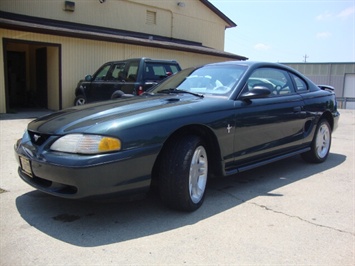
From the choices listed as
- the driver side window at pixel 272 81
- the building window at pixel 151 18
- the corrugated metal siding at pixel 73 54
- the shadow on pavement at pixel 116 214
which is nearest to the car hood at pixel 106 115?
the shadow on pavement at pixel 116 214

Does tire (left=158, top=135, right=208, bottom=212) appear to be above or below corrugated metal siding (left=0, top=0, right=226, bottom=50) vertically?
below

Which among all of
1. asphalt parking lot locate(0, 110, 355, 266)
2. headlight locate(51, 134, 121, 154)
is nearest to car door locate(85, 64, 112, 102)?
asphalt parking lot locate(0, 110, 355, 266)

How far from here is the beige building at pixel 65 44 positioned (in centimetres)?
1177

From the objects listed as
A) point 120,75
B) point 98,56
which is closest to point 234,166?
point 120,75

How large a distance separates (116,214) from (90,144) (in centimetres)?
86

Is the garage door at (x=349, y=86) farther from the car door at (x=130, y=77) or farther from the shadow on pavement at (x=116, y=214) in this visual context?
the shadow on pavement at (x=116, y=214)

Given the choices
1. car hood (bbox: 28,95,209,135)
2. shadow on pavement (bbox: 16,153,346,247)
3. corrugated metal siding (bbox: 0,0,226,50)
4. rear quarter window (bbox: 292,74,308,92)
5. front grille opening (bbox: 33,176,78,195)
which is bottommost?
shadow on pavement (bbox: 16,153,346,247)

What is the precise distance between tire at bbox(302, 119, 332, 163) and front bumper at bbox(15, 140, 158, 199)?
329 centimetres

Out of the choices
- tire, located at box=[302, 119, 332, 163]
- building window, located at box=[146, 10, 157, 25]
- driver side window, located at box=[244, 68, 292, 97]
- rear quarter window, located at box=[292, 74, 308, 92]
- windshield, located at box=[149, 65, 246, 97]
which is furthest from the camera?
building window, located at box=[146, 10, 157, 25]

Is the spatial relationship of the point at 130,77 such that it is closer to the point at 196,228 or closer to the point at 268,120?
the point at 268,120

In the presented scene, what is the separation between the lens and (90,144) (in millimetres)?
2941

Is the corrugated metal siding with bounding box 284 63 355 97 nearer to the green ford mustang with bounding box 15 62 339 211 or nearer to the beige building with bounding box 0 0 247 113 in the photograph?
the beige building with bounding box 0 0 247 113

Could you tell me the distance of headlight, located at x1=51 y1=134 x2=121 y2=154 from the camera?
9.59ft

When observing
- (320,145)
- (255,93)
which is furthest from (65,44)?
(255,93)
